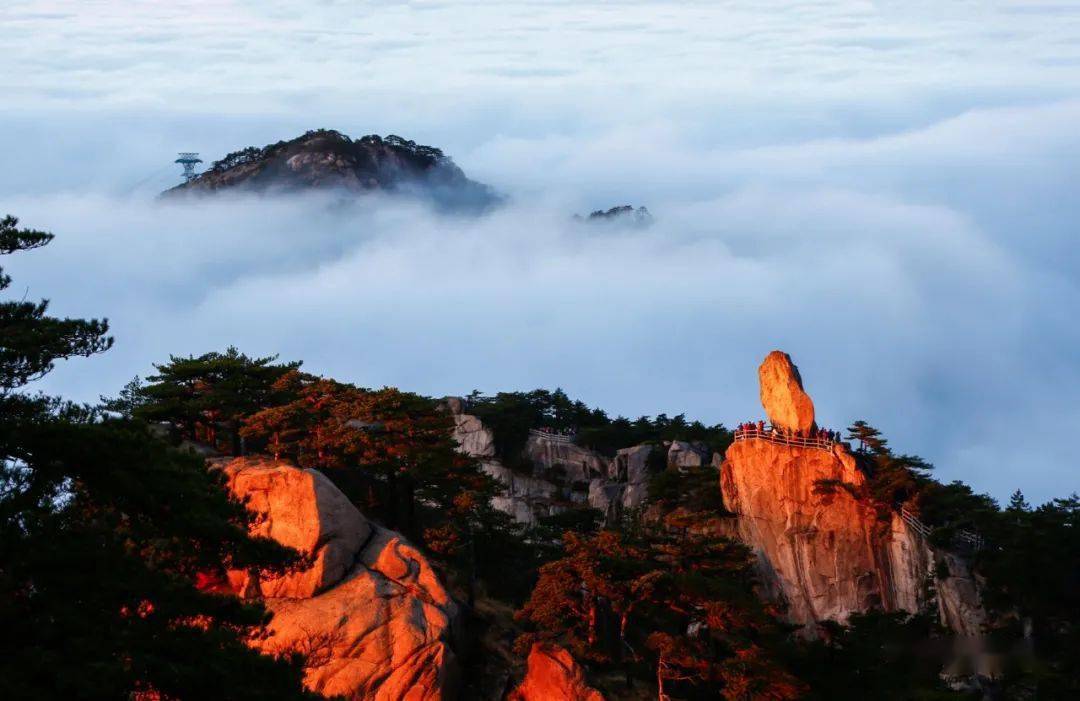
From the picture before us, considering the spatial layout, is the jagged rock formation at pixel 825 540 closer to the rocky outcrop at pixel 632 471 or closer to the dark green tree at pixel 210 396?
the rocky outcrop at pixel 632 471

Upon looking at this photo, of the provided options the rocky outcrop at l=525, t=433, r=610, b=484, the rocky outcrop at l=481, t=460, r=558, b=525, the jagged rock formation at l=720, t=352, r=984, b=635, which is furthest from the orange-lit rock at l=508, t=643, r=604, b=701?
the rocky outcrop at l=525, t=433, r=610, b=484

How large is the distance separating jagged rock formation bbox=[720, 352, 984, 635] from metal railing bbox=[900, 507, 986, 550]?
23 centimetres

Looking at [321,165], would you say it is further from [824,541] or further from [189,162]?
[824,541]

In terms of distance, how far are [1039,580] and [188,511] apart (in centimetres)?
2927

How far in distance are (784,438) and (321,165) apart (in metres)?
120

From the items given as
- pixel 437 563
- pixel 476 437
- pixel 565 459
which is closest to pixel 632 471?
pixel 565 459

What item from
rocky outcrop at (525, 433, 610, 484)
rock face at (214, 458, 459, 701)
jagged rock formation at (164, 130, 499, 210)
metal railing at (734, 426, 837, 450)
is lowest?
rock face at (214, 458, 459, 701)

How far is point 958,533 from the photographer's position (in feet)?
133

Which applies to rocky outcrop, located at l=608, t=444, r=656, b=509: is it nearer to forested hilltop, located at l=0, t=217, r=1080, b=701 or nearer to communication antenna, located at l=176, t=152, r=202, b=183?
forested hilltop, located at l=0, t=217, r=1080, b=701

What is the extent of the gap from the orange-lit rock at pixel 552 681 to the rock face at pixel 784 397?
16.9m

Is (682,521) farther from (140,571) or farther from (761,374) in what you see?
(140,571)

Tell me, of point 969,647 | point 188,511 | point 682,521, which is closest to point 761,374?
point 682,521

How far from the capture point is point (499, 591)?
36.1 m

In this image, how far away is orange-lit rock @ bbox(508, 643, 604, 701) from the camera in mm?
29094
